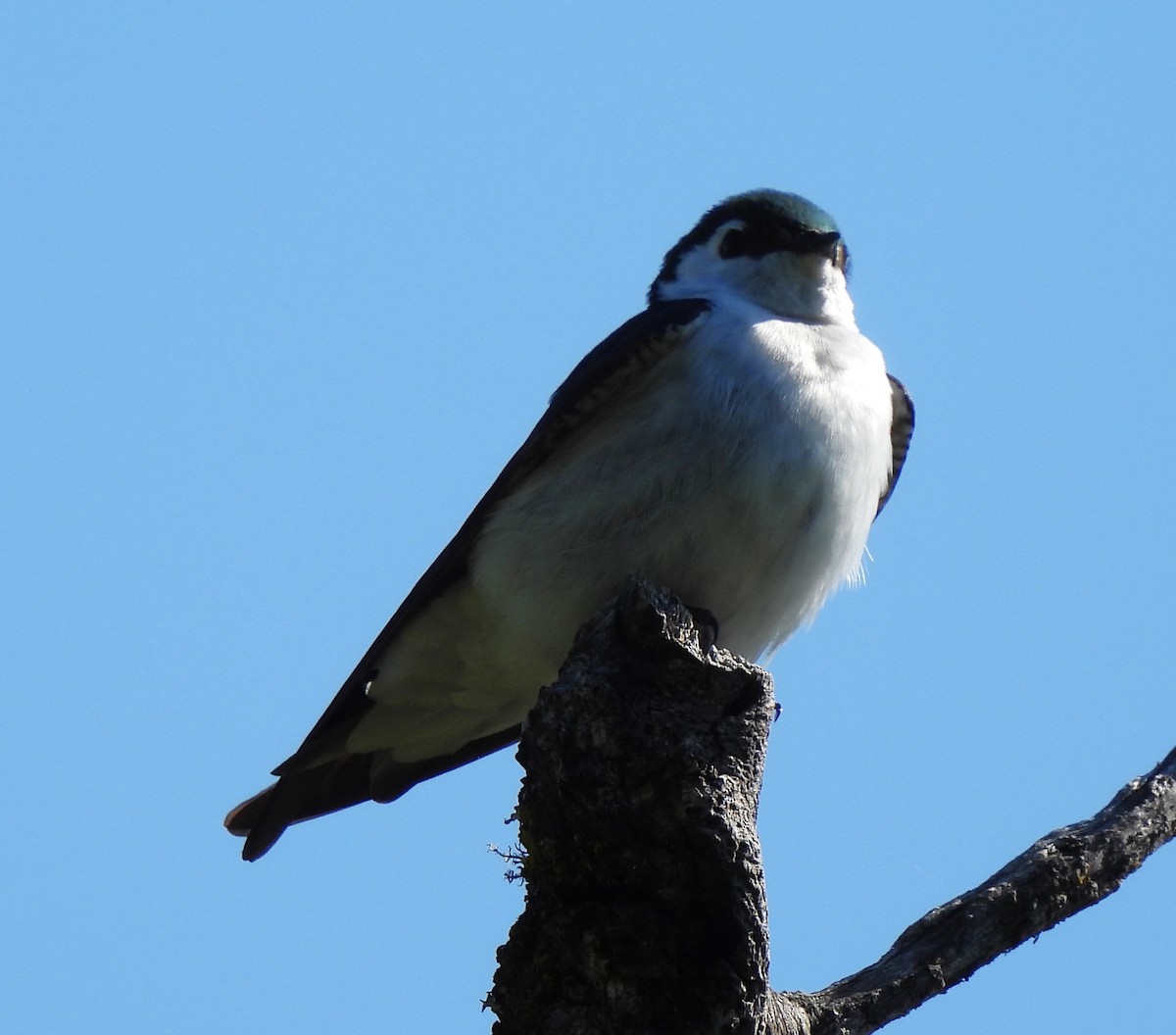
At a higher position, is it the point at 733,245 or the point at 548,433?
the point at 733,245

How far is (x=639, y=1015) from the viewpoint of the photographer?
14.4ft

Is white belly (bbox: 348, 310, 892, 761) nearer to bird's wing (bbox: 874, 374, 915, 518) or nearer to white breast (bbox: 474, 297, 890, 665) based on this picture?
white breast (bbox: 474, 297, 890, 665)

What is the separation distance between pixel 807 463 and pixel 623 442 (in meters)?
0.74

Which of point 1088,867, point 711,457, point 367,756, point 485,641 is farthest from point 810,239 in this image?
point 1088,867

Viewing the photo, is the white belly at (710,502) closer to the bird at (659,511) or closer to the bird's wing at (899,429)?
the bird at (659,511)

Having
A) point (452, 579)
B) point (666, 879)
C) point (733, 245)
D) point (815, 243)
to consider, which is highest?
point (733, 245)

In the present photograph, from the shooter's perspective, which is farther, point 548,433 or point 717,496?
point 548,433

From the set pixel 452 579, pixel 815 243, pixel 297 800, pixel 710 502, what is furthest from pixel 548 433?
pixel 297 800

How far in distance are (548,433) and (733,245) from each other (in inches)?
69.8

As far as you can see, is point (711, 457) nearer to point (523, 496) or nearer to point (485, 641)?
point (523, 496)

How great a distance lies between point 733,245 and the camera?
8141 mm

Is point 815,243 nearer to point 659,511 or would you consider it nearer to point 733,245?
point 733,245

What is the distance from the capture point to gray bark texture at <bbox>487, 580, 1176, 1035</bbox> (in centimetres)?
446

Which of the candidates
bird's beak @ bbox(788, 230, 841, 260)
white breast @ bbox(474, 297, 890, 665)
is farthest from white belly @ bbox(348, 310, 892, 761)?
bird's beak @ bbox(788, 230, 841, 260)
